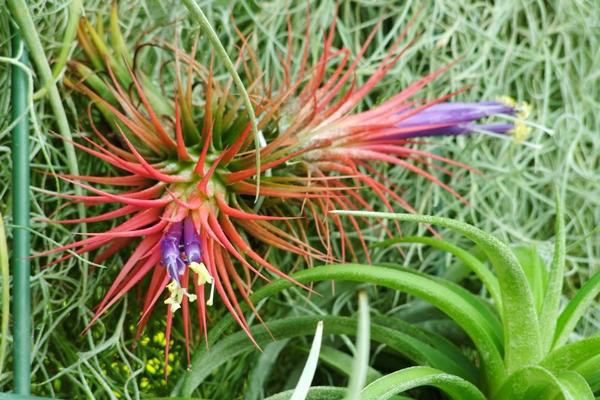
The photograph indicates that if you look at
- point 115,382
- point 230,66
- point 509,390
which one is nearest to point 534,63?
point 509,390

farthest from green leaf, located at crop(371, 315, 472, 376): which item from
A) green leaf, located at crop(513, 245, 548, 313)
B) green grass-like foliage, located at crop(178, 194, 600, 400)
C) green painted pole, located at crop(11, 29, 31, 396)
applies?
green painted pole, located at crop(11, 29, 31, 396)

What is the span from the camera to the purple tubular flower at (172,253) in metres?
0.70

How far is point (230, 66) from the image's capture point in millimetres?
607

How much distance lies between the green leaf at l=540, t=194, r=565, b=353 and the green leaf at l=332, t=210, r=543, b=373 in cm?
2

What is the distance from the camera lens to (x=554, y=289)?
774 mm

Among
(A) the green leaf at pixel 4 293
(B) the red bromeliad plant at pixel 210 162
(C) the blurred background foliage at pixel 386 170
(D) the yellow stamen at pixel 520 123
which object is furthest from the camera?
(D) the yellow stamen at pixel 520 123

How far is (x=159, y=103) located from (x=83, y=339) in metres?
0.30

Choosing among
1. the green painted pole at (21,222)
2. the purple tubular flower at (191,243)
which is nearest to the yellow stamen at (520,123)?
the purple tubular flower at (191,243)

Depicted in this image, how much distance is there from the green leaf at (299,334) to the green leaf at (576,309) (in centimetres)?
12

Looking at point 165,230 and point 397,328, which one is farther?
point 397,328

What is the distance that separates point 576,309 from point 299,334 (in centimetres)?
32

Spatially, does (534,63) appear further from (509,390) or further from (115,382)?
(115,382)

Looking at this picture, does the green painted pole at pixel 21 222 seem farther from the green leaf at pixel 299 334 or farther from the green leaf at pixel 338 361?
the green leaf at pixel 338 361

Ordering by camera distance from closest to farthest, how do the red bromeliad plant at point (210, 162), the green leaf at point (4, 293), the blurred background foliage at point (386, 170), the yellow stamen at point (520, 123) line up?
the green leaf at point (4, 293)
the red bromeliad plant at point (210, 162)
the blurred background foliage at point (386, 170)
the yellow stamen at point (520, 123)
